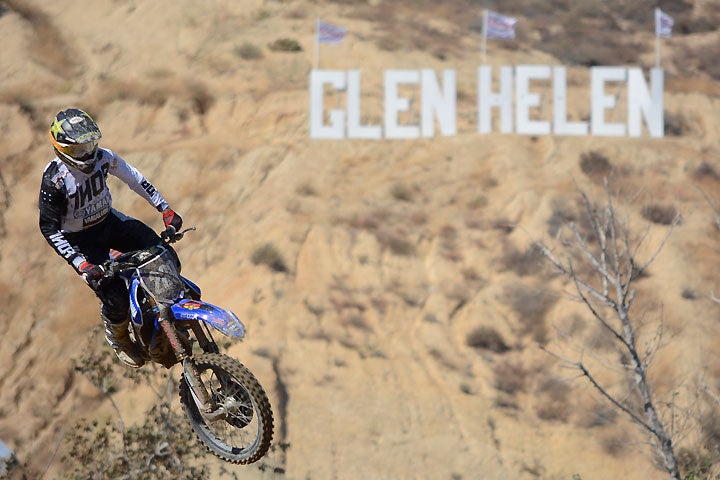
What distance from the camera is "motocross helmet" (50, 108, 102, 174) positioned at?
8.72 meters

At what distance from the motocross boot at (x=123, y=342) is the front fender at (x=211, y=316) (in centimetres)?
103

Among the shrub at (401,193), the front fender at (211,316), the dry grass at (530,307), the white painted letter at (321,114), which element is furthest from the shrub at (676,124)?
the front fender at (211,316)

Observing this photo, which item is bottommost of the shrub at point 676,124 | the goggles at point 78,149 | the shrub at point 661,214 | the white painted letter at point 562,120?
the shrub at point 661,214

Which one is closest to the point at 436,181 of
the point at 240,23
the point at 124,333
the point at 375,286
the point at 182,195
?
the point at 375,286

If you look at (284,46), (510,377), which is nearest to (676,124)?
(510,377)

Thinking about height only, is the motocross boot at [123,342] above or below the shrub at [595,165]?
above

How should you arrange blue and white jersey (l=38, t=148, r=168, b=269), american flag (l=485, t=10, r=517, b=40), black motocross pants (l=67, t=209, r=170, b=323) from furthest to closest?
american flag (l=485, t=10, r=517, b=40), black motocross pants (l=67, t=209, r=170, b=323), blue and white jersey (l=38, t=148, r=168, b=269)

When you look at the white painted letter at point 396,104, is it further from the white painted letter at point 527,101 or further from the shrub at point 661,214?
the shrub at point 661,214

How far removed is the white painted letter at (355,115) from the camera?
102 feet

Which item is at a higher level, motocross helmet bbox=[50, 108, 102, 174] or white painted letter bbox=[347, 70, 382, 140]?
motocross helmet bbox=[50, 108, 102, 174]

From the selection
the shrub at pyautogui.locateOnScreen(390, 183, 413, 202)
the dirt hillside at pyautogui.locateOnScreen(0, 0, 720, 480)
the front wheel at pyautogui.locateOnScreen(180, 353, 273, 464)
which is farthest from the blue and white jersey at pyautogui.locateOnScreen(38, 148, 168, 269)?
the shrub at pyautogui.locateOnScreen(390, 183, 413, 202)

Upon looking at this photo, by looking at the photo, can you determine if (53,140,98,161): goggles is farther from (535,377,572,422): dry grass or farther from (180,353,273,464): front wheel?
(535,377,572,422): dry grass

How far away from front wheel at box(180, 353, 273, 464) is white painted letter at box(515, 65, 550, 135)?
2414 cm

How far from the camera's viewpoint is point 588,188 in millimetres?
30297
